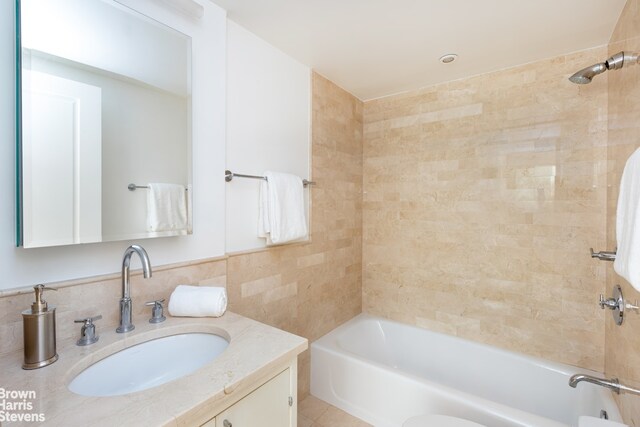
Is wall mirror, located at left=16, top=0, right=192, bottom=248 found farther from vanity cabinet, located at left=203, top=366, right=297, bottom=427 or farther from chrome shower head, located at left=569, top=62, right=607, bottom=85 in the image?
chrome shower head, located at left=569, top=62, right=607, bottom=85

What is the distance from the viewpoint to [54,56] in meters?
0.96

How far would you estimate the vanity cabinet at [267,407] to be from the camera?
829mm

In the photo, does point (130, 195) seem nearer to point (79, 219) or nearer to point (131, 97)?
point (79, 219)

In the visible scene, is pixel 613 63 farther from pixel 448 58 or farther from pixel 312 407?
pixel 312 407

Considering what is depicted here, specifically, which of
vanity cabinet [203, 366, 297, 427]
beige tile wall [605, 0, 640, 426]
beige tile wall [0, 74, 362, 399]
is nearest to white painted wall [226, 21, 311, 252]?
beige tile wall [0, 74, 362, 399]

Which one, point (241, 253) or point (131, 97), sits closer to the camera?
point (131, 97)

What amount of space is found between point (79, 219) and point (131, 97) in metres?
0.52

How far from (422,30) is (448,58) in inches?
16.4

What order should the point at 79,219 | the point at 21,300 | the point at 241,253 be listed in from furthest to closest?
the point at 241,253 < the point at 79,219 < the point at 21,300

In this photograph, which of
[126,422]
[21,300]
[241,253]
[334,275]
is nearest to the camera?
[126,422]

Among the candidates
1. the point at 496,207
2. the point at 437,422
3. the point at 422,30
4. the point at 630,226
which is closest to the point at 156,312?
the point at 437,422

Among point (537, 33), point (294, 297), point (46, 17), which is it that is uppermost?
point (537, 33)

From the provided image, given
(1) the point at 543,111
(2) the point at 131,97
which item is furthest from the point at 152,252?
(1) the point at 543,111

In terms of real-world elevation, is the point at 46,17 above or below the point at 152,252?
above
